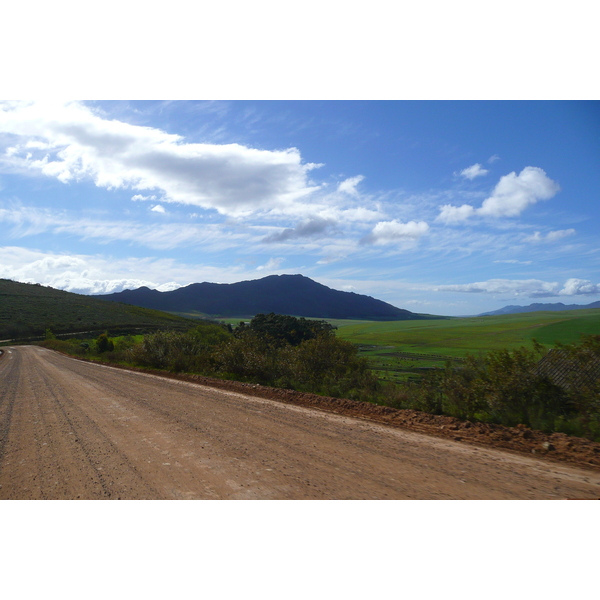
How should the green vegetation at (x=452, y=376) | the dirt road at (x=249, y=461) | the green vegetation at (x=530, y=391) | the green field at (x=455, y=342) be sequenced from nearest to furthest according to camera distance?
the dirt road at (x=249, y=461), the green vegetation at (x=530, y=391), the green vegetation at (x=452, y=376), the green field at (x=455, y=342)

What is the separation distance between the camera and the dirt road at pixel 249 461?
438 cm

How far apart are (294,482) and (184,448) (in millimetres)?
2432

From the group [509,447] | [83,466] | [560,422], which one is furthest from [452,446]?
[83,466]

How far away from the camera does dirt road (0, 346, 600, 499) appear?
172 inches

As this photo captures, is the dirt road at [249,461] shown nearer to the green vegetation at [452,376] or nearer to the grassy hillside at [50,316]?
the green vegetation at [452,376]

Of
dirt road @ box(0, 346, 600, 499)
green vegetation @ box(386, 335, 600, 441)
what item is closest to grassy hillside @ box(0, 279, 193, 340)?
dirt road @ box(0, 346, 600, 499)

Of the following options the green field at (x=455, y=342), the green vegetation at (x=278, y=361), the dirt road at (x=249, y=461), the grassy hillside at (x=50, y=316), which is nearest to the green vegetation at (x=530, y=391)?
the dirt road at (x=249, y=461)

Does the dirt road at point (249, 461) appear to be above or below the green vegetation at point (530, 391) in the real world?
below

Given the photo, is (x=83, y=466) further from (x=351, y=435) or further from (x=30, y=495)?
(x=351, y=435)

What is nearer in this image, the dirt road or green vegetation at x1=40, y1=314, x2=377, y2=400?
the dirt road

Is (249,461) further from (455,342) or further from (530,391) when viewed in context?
(455,342)

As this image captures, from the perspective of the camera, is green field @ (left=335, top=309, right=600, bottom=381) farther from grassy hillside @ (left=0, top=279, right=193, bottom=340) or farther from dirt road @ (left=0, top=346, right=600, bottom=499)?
grassy hillside @ (left=0, top=279, right=193, bottom=340)

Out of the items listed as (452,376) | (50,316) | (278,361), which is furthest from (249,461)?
(50,316)

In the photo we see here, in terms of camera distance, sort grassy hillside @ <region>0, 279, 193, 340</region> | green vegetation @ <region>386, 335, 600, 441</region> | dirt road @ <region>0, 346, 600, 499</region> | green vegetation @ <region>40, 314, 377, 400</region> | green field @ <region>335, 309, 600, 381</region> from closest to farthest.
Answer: dirt road @ <region>0, 346, 600, 499</region>
green vegetation @ <region>386, 335, 600, 441</region>
green vegetation @ <region>40, 314, 377, 400</region>
green field @ <region>335, 309, 600, 381</region>
grassy hillside @ <region>0, 279, 193, 340</region>
